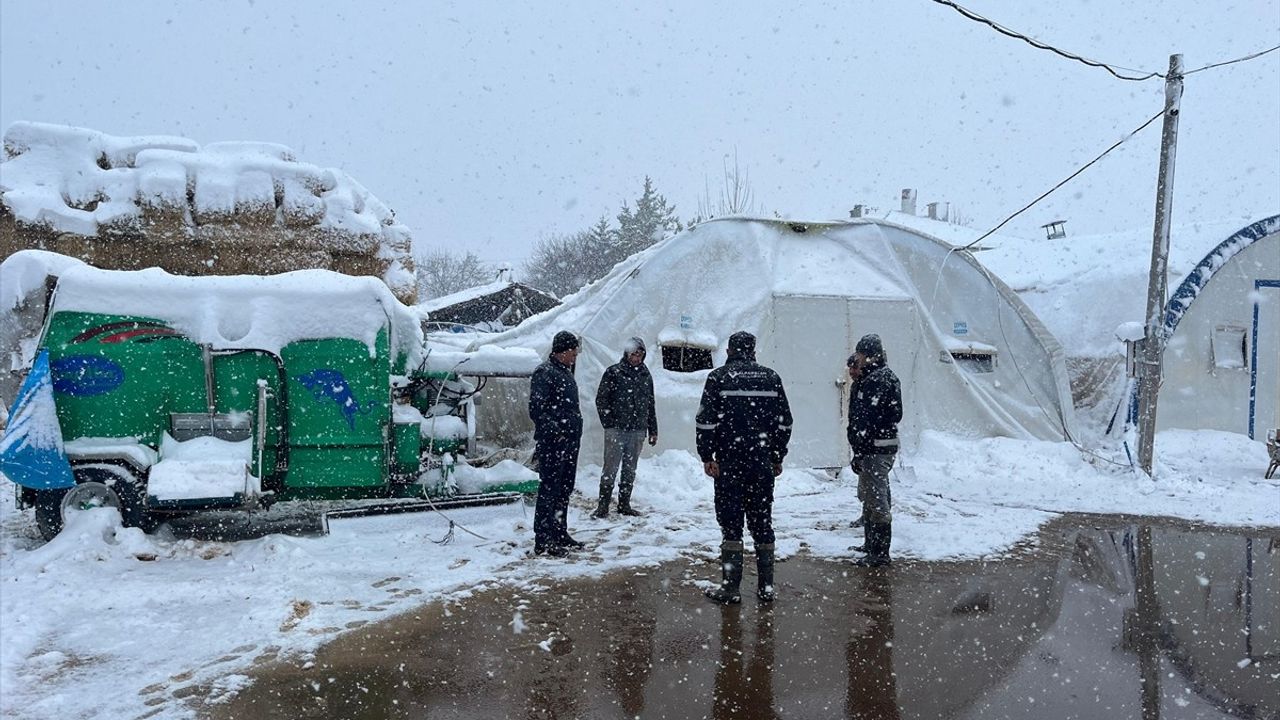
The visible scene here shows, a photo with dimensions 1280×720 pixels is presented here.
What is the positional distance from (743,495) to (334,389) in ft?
12.5

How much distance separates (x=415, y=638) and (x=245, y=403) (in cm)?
324

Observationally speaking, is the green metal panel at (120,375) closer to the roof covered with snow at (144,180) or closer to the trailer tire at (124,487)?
the trailer tire at (124,487)

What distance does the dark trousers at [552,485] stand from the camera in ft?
22.0

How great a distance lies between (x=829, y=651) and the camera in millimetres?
4723

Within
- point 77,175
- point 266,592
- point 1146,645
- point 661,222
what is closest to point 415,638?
point 266,592

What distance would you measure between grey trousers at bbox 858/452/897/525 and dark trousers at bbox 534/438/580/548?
2.35 meters

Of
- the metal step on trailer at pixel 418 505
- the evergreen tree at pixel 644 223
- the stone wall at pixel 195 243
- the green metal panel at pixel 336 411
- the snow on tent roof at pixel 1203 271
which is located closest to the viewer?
the green metal panel at pixel 336 411

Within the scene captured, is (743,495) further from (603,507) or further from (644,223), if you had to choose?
(644,223)

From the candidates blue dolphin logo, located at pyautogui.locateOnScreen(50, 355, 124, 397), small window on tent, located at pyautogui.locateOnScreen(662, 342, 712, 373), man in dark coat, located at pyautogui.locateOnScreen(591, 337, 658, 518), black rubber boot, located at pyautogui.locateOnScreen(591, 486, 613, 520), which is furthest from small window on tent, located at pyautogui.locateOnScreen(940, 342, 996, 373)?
blue dolphin logo, located at pyautogui.locateOnScreen(50, 355, 124, 397)

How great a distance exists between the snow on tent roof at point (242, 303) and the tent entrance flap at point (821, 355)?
6.02 m

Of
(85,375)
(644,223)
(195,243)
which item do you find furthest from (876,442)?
(644,223)

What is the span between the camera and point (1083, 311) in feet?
52.0

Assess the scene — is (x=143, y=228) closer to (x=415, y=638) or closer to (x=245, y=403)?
(x=245, y=403)

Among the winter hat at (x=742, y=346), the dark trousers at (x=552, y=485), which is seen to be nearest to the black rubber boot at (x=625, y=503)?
the dark trousers at (x=552, y=485)
